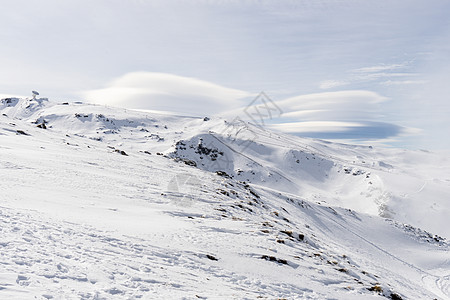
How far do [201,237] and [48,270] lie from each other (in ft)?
23.3

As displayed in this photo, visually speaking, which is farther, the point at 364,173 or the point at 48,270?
the point at 364,173

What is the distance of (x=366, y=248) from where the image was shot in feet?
109

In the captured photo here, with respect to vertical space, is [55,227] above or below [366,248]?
above

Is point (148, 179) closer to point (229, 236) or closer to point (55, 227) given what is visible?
point (229, 236)

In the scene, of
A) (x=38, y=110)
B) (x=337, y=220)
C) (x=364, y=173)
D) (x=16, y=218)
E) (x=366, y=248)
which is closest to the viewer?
(x=16, y=218)

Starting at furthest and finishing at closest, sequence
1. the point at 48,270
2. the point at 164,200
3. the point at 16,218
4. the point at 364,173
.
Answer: the point at 364,173 < the point at 164,200 < the point at 16,218 < the point at 48,270

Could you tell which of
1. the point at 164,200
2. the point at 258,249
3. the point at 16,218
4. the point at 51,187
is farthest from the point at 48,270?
the point at 164,200

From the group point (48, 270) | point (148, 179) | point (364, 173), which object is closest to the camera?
point (48, 270)

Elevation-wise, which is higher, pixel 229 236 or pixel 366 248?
pixel 229 236

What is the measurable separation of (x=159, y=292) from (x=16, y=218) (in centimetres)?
637

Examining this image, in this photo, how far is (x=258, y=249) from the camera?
43.7 ft

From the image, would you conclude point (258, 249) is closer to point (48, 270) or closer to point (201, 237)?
point (201, 237)

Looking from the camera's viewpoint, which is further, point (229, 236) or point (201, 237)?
point (229, 236)

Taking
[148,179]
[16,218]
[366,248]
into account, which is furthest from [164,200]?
[366,248]
